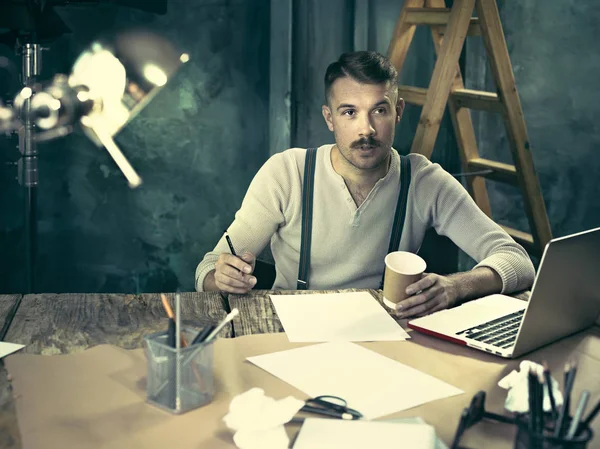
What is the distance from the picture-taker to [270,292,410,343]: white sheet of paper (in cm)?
152

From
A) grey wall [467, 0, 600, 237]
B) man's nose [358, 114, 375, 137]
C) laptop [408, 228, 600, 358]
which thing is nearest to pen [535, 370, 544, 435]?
laptop [408, 228, 600, 358]

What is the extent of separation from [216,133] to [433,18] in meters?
1.09

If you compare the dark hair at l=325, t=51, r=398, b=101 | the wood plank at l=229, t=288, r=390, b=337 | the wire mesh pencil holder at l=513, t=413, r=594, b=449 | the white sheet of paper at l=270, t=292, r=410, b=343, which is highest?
the dark hair at l=325, t=51, r=398, b=101

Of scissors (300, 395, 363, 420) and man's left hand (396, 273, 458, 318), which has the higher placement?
man's left hand (396, 273, 458, 318)

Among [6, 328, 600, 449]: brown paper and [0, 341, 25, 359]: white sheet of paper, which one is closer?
[6, 328, 600, 449]: brown paper

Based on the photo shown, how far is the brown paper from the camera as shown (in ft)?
3.58

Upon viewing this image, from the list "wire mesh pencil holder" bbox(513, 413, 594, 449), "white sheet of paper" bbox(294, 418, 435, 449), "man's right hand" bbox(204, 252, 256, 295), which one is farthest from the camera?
"man's right hand" bbox(204, 252, 256, 295)

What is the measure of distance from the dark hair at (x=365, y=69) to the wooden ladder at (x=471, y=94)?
0.74 metres

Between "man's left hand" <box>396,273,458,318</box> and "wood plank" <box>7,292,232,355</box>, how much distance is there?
0.40 metres

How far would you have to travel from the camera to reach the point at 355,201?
2350 millimetres

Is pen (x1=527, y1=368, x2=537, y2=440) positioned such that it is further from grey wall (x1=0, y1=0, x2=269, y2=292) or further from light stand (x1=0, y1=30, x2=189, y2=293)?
grey wall (x1=0, y1=0, x2=269, y2=292)

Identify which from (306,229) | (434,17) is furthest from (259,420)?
(434,17)

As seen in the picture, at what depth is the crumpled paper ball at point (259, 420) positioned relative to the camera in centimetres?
104

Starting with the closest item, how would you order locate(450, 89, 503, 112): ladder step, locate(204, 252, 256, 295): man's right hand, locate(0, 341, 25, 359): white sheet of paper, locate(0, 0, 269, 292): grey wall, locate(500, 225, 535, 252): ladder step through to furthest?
1. locate(0, 341, 25, 359): white sheet of paper
2. locate(204, 252, 256, 295): man's right hand
3. locate(450, 89, 503, 112): ladder step
4. locate(500, 225, 535, 252): ladder step
5. locate(0, 0, 269, 292): grey wall
